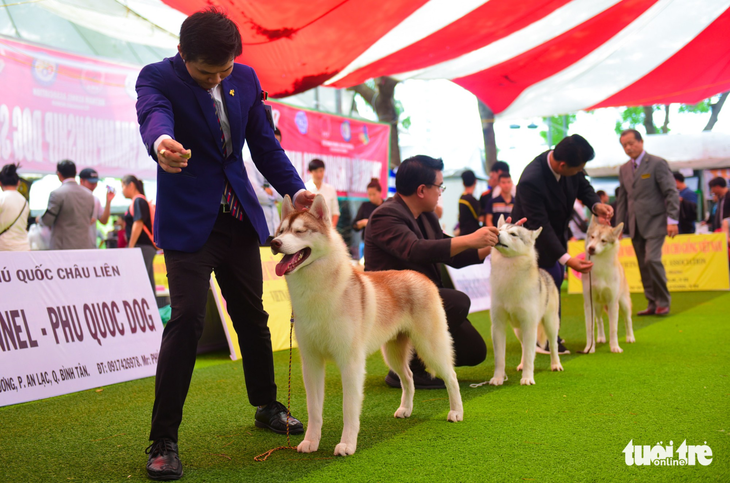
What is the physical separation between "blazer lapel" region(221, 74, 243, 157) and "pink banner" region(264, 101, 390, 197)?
6.45m

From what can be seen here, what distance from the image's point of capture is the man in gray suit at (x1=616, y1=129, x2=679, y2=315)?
7688 mm

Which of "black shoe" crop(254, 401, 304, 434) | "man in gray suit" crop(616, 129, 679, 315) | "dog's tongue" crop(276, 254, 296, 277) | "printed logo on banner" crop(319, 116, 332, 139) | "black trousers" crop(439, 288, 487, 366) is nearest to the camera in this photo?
"dog's tongue" crop(276, 254, 296, 277)

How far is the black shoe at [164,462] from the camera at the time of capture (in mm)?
2377

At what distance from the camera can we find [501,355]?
423cm

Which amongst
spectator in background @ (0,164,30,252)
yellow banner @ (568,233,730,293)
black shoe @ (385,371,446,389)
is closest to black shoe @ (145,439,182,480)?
black shoe @ (385,371,446,389)

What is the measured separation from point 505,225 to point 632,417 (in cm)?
167

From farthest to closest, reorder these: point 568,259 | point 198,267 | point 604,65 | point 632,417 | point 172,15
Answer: point 604,65 < point 172,15 < point 568,259 < point 632,417 < point 198,267

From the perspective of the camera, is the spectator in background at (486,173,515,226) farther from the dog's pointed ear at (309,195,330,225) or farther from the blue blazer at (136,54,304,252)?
the blue blazer at (136,54,304,252)

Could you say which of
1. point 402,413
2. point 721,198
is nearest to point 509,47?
point 402,413

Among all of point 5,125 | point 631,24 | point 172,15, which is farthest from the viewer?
point 631,24

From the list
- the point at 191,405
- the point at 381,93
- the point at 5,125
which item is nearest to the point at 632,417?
the point at 191,405

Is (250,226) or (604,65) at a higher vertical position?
(604,65)

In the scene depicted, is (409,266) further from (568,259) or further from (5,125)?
(5,125)

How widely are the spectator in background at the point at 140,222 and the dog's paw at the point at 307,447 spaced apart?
5.12m
